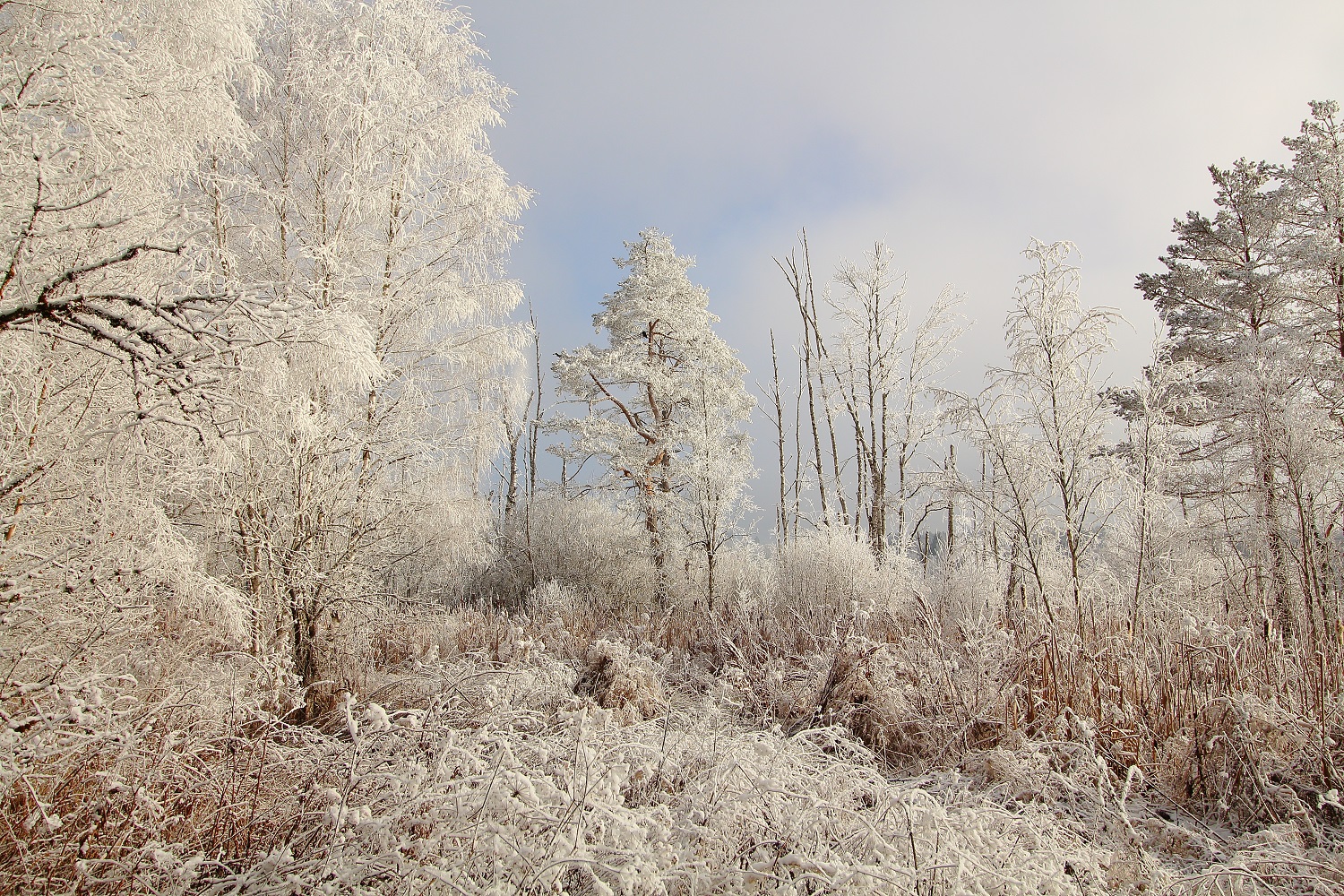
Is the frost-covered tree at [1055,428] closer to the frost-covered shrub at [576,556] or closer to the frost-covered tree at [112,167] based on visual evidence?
the frost-covered tree at [112,167]

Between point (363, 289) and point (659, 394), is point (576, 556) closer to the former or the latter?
point (659, 394)

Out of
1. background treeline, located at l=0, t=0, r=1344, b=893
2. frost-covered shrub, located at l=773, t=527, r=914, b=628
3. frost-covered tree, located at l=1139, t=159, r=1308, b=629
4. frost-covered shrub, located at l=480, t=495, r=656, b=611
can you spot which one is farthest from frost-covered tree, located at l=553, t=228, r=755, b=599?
frost-covered tree, located at l=1139, t=159, r=1308, b=629

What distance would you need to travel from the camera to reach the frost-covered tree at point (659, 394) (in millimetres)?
15219

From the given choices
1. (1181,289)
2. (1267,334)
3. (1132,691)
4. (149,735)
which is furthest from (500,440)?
(1181,289)

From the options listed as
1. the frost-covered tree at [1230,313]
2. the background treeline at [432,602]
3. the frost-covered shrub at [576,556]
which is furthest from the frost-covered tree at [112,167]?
the frost-covered tree at [1230,313]

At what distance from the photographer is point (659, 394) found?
54.1 ft

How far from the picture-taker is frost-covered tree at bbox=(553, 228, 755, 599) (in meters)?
15.2

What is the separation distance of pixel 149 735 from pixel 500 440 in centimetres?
741

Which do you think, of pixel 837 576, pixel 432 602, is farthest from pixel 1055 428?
pixel 432 602

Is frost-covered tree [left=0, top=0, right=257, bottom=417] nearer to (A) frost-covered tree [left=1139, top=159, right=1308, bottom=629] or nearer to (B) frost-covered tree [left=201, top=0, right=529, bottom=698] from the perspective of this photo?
(B) frost-covered tree [left=201, top=0, right=529, bottom=698]

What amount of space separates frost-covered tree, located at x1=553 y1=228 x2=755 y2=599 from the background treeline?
10.3 ft

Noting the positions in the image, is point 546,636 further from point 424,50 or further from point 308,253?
point 424,50

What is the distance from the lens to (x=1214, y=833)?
2908 mm

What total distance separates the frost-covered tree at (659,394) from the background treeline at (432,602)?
313 cm
